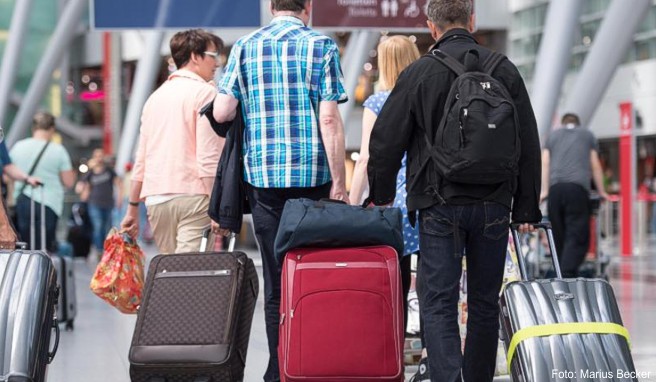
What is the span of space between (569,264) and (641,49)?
89.4 feet

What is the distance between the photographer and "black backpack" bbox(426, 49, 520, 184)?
5.29 meters

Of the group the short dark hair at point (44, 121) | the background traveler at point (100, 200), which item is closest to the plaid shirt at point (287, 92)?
the short dark hair at point (44, 121)

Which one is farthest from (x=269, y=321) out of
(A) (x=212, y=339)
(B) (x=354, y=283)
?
(B) (x=354, y=283)

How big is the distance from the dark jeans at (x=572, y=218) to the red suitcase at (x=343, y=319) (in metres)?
7.73

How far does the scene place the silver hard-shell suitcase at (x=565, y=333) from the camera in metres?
5.17

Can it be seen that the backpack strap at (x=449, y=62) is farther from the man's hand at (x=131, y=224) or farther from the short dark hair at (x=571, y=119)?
the short dark hair at (x=571, y=119)

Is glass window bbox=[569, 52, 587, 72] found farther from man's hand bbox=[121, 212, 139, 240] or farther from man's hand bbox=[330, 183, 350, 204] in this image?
man's hand bbox=[330, 183, 350, 204]

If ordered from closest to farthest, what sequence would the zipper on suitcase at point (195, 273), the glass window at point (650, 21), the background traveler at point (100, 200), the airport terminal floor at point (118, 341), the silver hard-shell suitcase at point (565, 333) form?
1. the silver hard-shell suitcase at point (565, 333)
2. the zipper on suitcase at point (195, 273)
3. the airport terminal floor at point (118, 341)
4. the background traveler at point (100, 200)
5. the glass window at point (650, 21)

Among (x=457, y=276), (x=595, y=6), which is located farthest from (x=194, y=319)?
(x=595, y=6)

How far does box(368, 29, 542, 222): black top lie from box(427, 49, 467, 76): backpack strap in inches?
1.0

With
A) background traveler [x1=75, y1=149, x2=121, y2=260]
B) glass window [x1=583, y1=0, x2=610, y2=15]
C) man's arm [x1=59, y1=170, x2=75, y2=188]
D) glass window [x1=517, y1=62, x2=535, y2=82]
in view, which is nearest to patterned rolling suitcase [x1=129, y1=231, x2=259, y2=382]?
man's arm [x1=59, y1=170, x2=75, y2=188]

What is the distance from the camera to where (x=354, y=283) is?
18.9 ft

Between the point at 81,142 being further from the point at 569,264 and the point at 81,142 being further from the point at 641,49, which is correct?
the point at 569,264

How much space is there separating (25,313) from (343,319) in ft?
4.33
